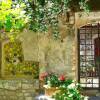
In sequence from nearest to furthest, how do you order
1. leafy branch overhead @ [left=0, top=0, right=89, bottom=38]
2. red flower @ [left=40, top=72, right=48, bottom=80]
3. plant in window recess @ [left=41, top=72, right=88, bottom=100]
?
1. plant in window recess @ [left=41, top=72, right=88, bottom=100]
2. leafy branch overhead @ [left=0, top=0, right=89, bottom=38]
3. red flower @ [left=40, top=72, right=48, bottom=80]

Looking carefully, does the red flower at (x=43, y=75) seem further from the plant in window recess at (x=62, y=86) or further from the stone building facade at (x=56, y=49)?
the stone building facade at (x=56, y=49)

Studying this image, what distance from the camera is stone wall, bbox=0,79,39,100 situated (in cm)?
1367

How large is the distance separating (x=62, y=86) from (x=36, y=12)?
83.3 inches

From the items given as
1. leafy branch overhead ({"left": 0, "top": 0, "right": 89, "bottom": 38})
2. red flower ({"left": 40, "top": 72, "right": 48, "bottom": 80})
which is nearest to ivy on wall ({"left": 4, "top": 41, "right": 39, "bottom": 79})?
red flower ({"left": 40, "top": 72, "right": 48, "bottom": 80})

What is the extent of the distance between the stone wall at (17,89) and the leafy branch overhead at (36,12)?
2012 millimetres

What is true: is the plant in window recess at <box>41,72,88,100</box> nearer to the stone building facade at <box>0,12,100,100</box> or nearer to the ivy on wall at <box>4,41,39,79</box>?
the stone building facade at <box>0,12,100,100</box>

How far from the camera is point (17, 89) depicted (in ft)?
45.2

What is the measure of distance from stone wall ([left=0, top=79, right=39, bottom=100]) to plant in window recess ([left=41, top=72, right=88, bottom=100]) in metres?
0.99

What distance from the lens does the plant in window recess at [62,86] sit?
1031 centimetres

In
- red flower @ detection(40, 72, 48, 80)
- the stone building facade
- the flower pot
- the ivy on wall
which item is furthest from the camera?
the ivy on wall

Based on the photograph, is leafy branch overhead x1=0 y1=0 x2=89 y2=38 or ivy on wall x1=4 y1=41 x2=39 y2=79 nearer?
leafy branch overhead x1=0 y1=0 x2=89 y2=38

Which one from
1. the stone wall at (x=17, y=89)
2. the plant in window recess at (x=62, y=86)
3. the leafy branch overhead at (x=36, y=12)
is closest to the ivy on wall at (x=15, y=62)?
the stone wall at (x=17, y=89)

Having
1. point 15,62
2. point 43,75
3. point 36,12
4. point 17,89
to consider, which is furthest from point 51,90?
point 15,62

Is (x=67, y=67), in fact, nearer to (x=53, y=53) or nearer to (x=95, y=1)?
(x=53, y=53)
